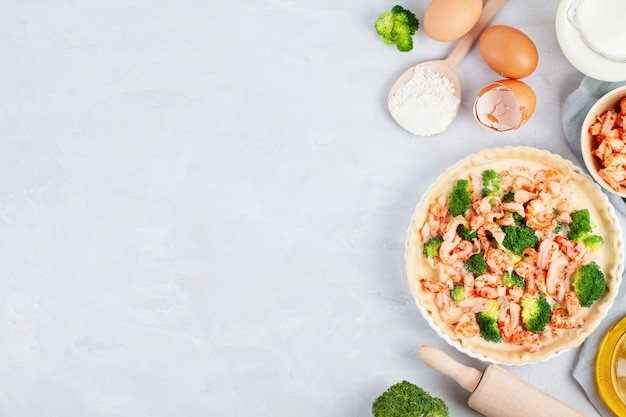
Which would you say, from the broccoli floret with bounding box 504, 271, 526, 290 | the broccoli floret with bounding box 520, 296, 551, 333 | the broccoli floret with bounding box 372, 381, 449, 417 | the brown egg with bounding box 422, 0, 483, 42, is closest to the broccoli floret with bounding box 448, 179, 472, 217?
the broccoli floret with bounding box 504, 271, 526, 290

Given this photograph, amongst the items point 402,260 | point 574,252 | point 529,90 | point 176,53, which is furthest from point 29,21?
point 574,252

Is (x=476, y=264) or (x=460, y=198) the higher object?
(x=460, y=198)

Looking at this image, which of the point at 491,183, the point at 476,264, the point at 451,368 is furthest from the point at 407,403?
the point at 491,183

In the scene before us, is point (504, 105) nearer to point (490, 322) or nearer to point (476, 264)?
point (476, 264)

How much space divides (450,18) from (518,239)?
2.39 ft

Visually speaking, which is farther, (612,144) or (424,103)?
(424,103)

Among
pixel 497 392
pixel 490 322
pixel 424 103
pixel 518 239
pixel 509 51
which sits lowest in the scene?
pixel 497 392

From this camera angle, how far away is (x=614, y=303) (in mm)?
2473

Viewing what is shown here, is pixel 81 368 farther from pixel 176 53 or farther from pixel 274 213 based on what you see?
pixel 176 53

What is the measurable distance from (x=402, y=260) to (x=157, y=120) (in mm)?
1001

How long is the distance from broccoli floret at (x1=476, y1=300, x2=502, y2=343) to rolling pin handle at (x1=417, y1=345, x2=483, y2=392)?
118mm

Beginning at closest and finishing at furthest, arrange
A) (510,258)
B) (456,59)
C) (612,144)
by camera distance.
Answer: (612,144) → (510,258) → (456,59)

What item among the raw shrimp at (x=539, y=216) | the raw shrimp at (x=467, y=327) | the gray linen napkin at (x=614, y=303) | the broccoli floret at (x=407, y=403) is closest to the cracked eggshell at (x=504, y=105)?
the gray linen napkin at (x=614, y=303)

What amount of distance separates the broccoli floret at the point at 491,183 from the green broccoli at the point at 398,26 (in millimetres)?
497
